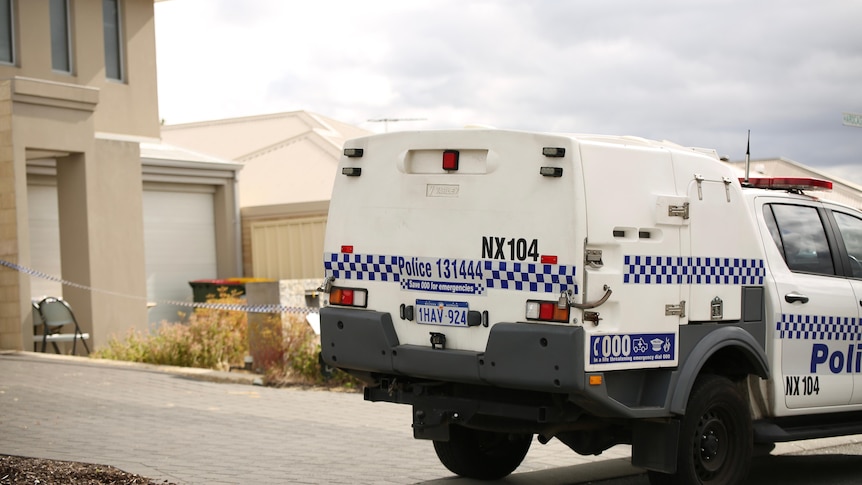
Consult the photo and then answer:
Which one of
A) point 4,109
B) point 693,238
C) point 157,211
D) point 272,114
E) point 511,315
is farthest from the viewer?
point 272,114

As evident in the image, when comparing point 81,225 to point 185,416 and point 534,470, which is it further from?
point 534,470

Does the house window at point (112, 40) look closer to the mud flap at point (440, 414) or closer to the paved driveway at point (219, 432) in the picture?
the paved driveway at point (219, 432)

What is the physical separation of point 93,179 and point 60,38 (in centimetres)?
452

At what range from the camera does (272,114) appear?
31891mm

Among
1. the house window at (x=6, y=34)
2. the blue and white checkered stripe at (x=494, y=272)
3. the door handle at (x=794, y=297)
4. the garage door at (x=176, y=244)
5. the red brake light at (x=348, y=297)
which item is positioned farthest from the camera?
the garage door at (x=176, y=244)

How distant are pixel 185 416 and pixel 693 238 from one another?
19.3 ft

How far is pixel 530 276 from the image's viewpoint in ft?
21.8

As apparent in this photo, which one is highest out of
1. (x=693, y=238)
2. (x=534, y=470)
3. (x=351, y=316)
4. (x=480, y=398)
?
(x=693, y=238)

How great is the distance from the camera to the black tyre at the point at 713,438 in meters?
7.09

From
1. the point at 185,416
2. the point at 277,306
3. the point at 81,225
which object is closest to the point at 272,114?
the point at 81,225

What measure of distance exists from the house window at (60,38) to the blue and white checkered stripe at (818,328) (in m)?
15.7

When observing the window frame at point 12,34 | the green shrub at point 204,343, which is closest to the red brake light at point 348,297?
the green shrub at point 204,343

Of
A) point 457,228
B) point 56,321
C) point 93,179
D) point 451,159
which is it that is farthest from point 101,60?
point 457,228

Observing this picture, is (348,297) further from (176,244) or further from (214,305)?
(176,244)
